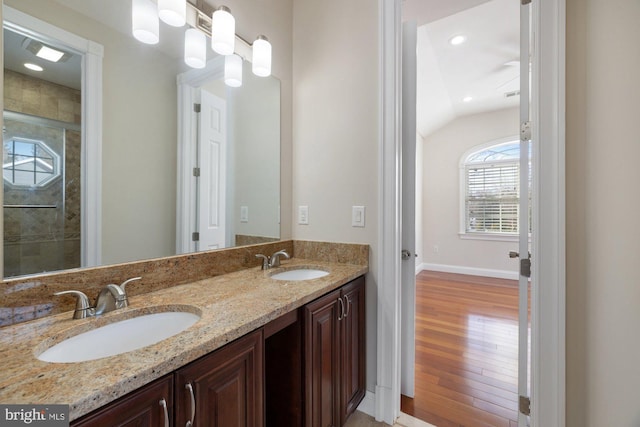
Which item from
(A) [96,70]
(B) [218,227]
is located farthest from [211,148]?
(A) [96,70]

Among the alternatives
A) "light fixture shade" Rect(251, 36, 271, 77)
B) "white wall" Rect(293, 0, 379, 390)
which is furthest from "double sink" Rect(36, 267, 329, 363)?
"light fixture shade" Rect(251, 36, 271, 77)

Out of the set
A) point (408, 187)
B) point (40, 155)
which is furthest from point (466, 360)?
point (40, 155)

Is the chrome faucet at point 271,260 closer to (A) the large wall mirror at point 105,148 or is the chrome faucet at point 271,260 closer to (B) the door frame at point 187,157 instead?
A: (A) the large wall mirror at point 105,148

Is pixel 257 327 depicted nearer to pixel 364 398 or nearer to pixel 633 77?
pixel 364 398

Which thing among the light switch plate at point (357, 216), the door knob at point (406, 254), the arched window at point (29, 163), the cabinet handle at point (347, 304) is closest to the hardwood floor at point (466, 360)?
the cabinet handle at point (347, 304)

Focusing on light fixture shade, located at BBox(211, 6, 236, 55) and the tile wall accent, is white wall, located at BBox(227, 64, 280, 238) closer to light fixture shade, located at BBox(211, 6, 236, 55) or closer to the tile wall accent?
light fixture shade, located at BBox(211, 6, 236, 55)

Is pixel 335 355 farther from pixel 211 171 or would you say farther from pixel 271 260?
pixel 211 171

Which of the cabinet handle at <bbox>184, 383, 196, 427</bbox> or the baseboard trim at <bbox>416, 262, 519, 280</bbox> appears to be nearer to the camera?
the cabinet handle at <bbox>184, 383, 196, 427</bbox>

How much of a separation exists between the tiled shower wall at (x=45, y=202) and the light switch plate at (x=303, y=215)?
3.77 ft

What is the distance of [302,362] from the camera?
1.09m

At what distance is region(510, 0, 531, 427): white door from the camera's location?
1243 millimetres

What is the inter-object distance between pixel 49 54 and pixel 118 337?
97 centimetres

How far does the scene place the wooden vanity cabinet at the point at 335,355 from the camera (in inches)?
43.7

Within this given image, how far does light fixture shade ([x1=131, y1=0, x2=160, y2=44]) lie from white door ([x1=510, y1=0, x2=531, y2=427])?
1680mm
